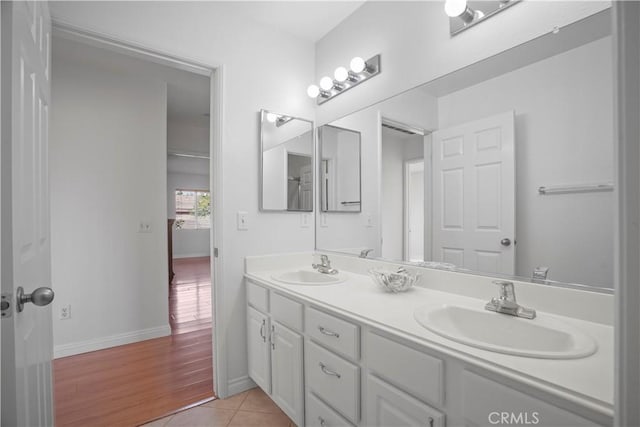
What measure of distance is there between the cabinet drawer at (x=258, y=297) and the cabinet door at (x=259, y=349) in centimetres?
4

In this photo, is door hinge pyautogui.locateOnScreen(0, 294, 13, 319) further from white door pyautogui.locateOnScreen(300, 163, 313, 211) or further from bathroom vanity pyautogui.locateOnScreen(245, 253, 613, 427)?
white door pyautogui.locateOnScreen(300, 163, 313, 211)

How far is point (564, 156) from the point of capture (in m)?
1.11

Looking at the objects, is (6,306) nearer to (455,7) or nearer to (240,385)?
(240,385)

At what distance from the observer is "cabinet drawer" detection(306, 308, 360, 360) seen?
1166mm

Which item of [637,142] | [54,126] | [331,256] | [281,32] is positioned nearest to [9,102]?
[637,142]

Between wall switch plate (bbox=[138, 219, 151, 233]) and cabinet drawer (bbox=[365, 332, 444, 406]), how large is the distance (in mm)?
2506

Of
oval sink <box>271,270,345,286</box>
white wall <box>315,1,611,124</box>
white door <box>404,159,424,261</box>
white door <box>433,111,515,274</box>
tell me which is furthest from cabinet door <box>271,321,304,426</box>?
white wall <box>315,1,611,124</box>

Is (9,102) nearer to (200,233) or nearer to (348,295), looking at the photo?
(348,295)

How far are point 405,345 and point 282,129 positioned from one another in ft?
5.66

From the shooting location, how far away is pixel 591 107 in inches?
41.1

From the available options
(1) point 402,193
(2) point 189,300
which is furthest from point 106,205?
(1) point 402,193

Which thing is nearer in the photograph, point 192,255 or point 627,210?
point 627,210

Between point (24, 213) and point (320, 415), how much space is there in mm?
1321

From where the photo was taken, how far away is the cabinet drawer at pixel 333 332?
1.17 meters
